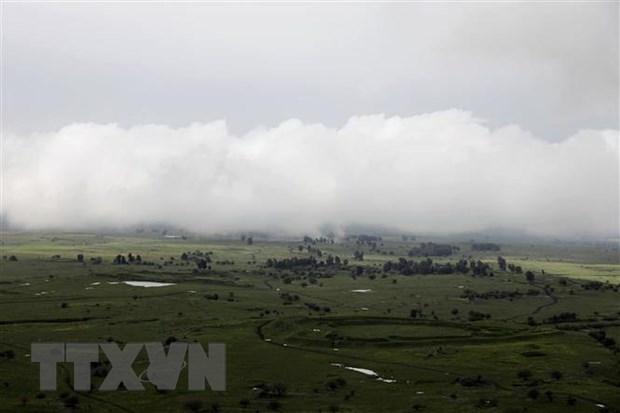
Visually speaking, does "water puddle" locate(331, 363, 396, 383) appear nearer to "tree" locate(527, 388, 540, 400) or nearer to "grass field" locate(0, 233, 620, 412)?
"grass field" locate(0, 233, 620, 412)

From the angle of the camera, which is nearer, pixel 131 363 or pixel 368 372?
pixel 368 372

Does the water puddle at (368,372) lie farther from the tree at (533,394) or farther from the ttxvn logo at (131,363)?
the tree at (533,394)

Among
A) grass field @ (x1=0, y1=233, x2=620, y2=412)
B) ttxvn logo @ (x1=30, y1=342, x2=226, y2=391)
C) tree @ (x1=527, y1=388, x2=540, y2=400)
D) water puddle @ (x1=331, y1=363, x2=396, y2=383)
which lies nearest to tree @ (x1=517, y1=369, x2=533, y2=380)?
grass field @ (x1=0, y1=233, x2=620, y2=412)

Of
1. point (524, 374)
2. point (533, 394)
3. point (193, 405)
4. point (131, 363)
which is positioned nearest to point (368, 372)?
point (524, 374)

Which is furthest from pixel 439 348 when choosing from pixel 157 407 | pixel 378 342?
pixel 157 407

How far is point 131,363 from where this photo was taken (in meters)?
Result: 134

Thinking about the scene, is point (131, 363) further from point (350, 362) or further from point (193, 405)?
point (350, 362)

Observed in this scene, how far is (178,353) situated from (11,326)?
6055cm

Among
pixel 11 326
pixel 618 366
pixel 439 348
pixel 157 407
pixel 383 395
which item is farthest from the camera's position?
pixel 11 326

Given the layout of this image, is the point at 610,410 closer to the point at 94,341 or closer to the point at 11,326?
the point at 94,341

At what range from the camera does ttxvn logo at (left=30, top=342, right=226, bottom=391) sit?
4641 inches

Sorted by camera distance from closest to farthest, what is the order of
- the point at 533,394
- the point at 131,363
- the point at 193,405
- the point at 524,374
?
the point at 193,405
the point at 533,394
the point at 524,374
the point at 131,363

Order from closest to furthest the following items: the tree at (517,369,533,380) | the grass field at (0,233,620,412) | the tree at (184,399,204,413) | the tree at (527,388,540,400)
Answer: the tree at (184,399,204,413) → the grass field at (0,233,620,412) → the tree at (527,388,540,400) → the tree at (517,369,533,380)

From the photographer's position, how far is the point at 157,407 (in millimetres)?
104312
